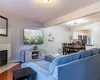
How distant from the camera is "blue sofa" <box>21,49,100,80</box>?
1.78 metres

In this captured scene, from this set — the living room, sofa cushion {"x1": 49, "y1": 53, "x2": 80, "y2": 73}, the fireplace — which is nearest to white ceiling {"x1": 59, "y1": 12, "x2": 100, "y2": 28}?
the living room

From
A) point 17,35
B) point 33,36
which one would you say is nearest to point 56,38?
point 33,36

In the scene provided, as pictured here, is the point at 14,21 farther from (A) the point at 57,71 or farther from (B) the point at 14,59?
(A) the point at 57,71

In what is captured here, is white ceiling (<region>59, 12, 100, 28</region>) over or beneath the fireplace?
over

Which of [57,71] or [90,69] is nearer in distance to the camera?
[57,71]

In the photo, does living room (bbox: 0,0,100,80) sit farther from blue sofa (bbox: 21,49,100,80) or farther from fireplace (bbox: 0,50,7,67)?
blue sofa (bbox: 21,49,100,80)

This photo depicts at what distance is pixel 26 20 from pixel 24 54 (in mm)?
1861

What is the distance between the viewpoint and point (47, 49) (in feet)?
21.8

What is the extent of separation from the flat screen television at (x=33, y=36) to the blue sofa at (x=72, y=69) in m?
3.61

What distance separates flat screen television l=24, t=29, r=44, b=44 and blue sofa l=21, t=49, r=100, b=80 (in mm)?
3615

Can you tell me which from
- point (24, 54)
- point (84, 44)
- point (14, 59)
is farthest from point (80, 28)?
point (14, 59)

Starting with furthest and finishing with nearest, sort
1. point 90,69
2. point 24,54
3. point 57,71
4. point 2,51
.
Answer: point 24,54
point 2,51
point 90,69
point 57,71

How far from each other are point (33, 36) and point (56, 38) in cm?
186

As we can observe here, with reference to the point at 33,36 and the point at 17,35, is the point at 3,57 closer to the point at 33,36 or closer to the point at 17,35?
the point at 17,35
